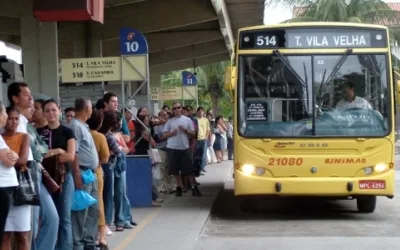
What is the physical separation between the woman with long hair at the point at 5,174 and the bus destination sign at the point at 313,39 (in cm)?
706

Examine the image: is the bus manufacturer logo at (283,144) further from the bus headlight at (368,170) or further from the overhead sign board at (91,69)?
the overhead sign board at (91,69)

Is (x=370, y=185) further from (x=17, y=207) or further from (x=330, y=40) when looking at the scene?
(x=17, y=207)

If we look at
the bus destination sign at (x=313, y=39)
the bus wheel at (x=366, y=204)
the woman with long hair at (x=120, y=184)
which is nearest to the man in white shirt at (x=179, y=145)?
the bus destination sign at (x=313, y=39)

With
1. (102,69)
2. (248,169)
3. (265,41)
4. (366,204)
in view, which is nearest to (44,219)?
(248,169)

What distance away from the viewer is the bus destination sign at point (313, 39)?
43.9 feet

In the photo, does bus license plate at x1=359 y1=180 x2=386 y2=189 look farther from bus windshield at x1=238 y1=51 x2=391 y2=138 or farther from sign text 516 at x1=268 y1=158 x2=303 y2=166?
sign text 516 at x1=268 y1=158 x2=303 y2=166

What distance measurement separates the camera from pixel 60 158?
8047 millimetres

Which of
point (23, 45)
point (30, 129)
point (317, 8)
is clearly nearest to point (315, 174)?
point (30, 129)

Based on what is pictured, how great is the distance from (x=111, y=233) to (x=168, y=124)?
554cm

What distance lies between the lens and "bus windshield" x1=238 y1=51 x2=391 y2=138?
13148mm

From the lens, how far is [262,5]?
2316 centimetres

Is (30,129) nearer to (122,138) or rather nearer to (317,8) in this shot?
(122,138)

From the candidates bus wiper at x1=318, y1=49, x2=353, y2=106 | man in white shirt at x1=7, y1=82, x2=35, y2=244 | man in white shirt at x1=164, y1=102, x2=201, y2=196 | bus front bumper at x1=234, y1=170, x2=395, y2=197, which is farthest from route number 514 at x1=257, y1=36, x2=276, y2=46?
man in white shirt at x1=7, y1=82, x2=35, y2=244

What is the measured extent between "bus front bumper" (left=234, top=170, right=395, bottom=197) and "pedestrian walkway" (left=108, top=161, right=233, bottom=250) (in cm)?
106
